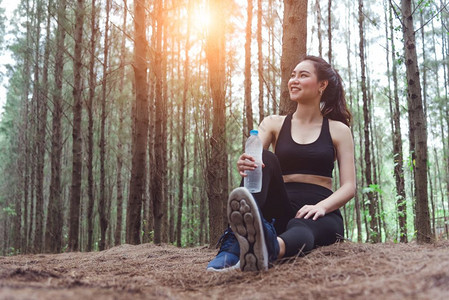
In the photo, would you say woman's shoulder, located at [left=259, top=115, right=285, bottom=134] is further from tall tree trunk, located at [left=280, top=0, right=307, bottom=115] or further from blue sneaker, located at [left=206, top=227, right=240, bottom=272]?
blue sneaker, located at [left=206, top=227, right=240, bottom=272]

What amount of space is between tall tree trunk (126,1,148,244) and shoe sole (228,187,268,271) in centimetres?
455

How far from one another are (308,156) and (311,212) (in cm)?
47

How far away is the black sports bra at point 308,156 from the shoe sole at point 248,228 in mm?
894

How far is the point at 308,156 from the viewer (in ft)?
8.23

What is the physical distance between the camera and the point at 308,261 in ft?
6.18

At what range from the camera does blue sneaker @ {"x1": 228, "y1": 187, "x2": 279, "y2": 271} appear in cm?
172

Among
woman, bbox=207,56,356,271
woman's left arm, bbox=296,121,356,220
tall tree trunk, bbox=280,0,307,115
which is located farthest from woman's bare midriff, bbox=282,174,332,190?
Answer: tall tree trunk, bbox=280,0,307,115

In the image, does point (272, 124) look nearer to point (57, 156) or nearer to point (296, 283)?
point (296, 283)

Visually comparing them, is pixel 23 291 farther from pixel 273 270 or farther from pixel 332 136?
pixel 332 136

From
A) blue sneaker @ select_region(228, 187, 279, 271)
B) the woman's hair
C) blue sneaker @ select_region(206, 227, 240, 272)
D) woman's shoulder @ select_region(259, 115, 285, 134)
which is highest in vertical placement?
the woman's hair

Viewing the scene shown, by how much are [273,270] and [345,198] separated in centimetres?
84

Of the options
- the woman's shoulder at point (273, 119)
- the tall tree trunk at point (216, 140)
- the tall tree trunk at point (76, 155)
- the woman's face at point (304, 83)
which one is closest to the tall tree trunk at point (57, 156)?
the tall tree trunk at point (76, 155)

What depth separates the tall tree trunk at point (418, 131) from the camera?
9.90 feet

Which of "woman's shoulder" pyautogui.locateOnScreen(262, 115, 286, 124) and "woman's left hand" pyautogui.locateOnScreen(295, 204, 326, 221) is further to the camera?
"woman's shoulder" pyautogui.locateOnScreen(262, 115, 286, 124)
